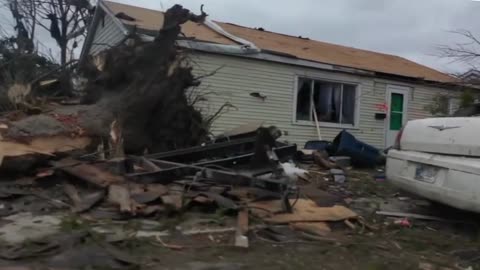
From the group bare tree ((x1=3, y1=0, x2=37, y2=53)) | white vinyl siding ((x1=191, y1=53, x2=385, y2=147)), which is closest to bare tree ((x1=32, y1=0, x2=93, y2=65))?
bare tree ((x1=3, y1=0, x2=37, y2=53))

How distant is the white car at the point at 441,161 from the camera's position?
5336 mm

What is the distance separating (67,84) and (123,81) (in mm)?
2532

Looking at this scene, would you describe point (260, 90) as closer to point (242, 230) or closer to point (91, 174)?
point (91, 174)

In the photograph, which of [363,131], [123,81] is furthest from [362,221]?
[363,131]

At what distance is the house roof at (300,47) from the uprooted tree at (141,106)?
4553mm

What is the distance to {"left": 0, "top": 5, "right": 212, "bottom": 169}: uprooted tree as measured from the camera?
8016mm

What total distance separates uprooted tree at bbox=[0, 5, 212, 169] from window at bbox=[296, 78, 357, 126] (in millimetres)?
7203

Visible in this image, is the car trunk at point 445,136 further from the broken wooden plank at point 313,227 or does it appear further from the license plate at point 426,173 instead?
the broken wooden plank at point 313,227

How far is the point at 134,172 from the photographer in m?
6.71

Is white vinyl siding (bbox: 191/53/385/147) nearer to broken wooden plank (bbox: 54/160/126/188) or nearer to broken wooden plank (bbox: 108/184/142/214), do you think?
broken wooden plank (bbox: 54/160/126/188)

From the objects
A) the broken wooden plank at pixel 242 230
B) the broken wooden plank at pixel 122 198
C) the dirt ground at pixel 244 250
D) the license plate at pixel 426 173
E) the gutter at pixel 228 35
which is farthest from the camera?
the gutter at pixel 228 35

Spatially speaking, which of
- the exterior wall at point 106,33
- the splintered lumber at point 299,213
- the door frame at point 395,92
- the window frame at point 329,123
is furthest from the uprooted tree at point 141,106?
the door frame at point 395,92

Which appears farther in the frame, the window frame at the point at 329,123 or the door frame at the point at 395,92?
the door frame at the point at 395,92

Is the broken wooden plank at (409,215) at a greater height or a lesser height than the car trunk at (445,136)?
lesser
